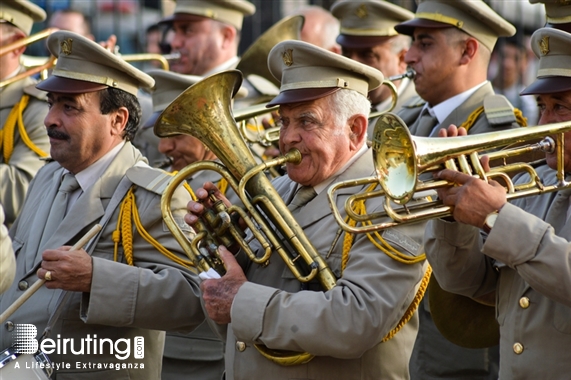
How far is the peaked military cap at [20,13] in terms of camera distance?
7434 mm

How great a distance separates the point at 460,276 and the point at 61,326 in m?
1.97

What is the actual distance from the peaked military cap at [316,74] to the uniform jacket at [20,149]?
9.00 ft

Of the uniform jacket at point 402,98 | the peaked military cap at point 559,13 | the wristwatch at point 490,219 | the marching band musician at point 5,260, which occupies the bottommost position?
the uniform jacket at point 402,98

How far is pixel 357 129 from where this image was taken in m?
4.64

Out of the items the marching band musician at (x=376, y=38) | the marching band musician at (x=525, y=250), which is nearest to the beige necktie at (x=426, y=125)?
the marching band musician at (x=376, y=38)

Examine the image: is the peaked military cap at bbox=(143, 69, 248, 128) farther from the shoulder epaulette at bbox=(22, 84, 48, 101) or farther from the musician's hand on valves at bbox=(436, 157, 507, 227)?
the musician's hand on valves at bbox=(436, 157, 507, 227)

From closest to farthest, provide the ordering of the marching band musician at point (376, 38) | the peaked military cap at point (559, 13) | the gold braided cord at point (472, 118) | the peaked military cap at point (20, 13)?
the peaked military cap at point (559, 13) < the gold braided cord at point (472, 118) < the marching band musician at point (376, 38) < the peaked military cap at point (20, 13)

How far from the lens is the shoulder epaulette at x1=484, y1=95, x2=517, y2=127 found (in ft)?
19.2

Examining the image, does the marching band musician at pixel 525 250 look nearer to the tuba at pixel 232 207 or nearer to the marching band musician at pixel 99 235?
the tuba at pixel 232 207

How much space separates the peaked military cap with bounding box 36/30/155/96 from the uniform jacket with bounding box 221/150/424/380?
58.8 inches

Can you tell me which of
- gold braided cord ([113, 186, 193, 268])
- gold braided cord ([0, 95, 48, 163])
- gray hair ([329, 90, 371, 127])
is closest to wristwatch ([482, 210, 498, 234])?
gray hair ([329, 90, 371, 127])

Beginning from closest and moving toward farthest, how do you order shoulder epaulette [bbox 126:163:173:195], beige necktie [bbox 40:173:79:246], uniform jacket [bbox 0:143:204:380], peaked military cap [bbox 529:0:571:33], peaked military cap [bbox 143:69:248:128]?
uniform jacket [bbox 0:143:204:380], peaked military cap [bbox 529:0:571:33], shoulder epaulette [bbox 126:163:173:195], beige necktie [bbox 40:173:79:246], peaked military cap [bbox 143:69:248:128]

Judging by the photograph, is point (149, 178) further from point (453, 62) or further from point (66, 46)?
point (453, 62)

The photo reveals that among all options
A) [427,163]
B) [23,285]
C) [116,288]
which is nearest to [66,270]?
[116,288]
